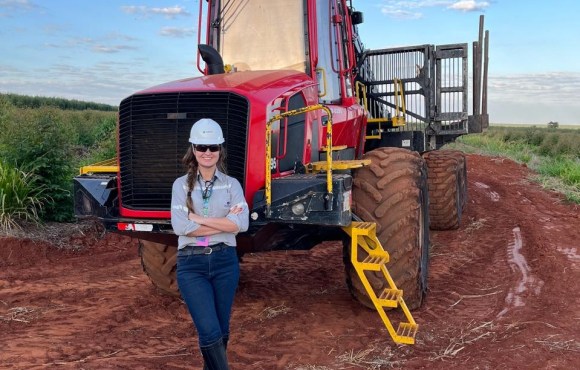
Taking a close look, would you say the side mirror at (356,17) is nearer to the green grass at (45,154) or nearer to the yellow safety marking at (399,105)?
the yellow safety marking at (399,105)

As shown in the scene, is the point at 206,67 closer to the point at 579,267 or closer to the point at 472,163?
the point at 579,267

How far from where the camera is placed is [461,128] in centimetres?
1005

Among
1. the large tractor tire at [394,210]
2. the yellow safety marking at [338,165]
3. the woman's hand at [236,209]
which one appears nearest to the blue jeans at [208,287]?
the woman's hand at [236,209]

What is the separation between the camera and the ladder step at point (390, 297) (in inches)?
190

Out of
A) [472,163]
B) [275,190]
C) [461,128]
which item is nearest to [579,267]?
[461,128]

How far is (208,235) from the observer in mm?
3910

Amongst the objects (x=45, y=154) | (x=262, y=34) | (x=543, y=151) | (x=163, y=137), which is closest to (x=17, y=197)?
(x=45, y=154)

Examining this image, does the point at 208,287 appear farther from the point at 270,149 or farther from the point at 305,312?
the point at 305,312

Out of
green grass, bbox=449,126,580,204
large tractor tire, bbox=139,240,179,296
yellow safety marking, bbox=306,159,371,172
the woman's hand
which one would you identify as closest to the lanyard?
the woman's hand

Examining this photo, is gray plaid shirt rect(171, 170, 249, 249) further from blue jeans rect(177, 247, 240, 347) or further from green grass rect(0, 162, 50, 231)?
green grass rect(0, 162, 50, 231)

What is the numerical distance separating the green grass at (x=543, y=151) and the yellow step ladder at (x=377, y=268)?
8.44m

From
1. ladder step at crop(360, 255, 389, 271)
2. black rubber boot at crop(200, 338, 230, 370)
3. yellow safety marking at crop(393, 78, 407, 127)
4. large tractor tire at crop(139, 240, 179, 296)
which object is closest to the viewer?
black rubber boot at crop(200, 338, 230, 370)

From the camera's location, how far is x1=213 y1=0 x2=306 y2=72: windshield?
598cm

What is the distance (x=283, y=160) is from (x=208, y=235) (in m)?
1.46
